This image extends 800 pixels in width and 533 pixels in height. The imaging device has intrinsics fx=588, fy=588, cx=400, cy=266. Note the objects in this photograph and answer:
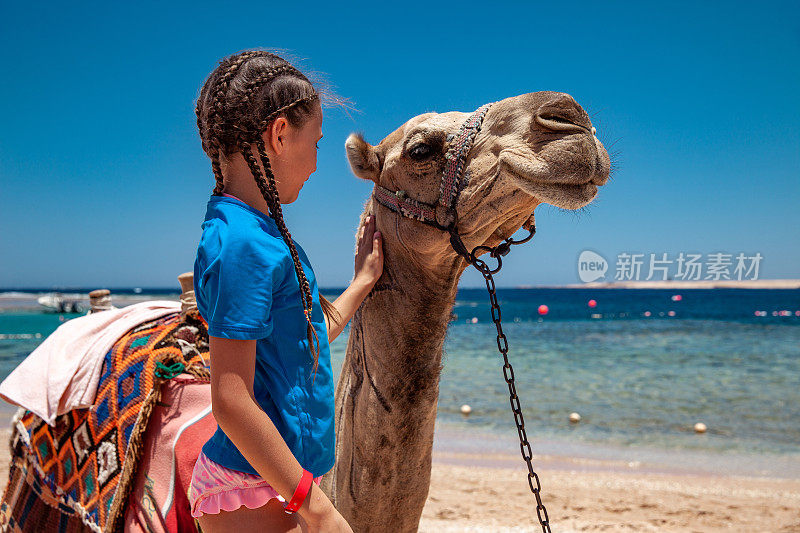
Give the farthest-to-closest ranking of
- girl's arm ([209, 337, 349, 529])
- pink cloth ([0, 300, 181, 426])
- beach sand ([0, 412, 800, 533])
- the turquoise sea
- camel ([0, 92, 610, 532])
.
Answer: the turquoise sea
beach sand ([0, 412, 800, 533])
pink cloth ([0, 300, 181, 426])
camel ([0, 92, 610, 532])
girl's arm ([209, 337, 349, 529])

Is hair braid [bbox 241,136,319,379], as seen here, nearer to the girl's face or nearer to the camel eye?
the girl's face

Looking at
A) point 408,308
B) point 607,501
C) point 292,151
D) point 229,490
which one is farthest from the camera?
point 607,501

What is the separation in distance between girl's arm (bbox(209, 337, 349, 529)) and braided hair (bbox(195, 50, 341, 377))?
0.22 metres

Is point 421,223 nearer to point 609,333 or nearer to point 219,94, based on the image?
point 219,94

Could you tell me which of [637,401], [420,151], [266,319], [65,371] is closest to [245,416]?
[266,319]

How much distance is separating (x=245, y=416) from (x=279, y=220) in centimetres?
43

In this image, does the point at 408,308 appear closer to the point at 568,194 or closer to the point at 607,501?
the point at 568,194

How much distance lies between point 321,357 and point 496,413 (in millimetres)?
9037

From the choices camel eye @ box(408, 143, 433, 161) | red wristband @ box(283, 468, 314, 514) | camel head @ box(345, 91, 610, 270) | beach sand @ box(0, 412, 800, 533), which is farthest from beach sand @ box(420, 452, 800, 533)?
red wristband @ box(283, 468, 314, 514)

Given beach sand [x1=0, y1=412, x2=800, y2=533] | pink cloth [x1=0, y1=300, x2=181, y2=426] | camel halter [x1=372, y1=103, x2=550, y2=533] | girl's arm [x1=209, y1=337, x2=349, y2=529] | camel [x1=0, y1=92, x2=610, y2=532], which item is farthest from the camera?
beach sand [x1=0, y1=412, x2=800, y2=533]

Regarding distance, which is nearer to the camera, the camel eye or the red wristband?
the red wristband

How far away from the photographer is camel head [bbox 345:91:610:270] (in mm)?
1492

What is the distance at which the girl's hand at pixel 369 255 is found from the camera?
191 centimetres

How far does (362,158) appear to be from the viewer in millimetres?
1986
